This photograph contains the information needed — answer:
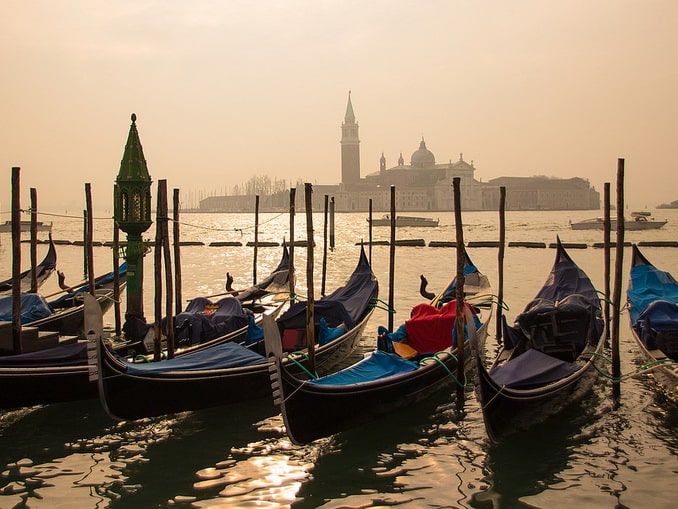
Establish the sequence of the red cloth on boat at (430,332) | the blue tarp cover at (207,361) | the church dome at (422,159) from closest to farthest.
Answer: the blue tarp cover at (207,361)
the red cloth on boat at (430,332)
the church dome at (422,159)

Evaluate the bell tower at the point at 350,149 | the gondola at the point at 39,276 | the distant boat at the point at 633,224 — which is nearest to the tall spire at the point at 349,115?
the bell tower at the point at 350,149

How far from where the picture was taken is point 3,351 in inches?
240

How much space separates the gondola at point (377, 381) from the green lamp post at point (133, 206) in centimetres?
339

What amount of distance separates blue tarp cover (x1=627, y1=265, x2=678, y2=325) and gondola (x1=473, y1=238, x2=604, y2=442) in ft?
1.71

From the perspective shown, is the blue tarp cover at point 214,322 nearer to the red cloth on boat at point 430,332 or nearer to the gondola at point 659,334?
the red cloth on boat at point 430,332

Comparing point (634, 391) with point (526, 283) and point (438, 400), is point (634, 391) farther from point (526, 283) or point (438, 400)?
point (526, 283)

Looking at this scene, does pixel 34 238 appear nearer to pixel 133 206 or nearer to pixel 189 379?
pixel 133 206

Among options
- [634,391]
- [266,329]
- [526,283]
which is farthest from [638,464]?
[526,283]

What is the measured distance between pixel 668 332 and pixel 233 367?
3.61m

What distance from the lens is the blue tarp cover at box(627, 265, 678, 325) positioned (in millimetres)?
7477

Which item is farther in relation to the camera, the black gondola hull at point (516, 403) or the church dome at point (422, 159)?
the church dome at point (422, 159)

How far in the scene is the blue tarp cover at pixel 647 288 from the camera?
294 inches

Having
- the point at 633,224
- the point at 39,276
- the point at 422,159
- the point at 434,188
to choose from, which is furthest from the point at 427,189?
the point at 39,276

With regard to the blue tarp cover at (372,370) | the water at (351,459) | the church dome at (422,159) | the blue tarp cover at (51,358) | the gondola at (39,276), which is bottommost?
the water at (351,459)
